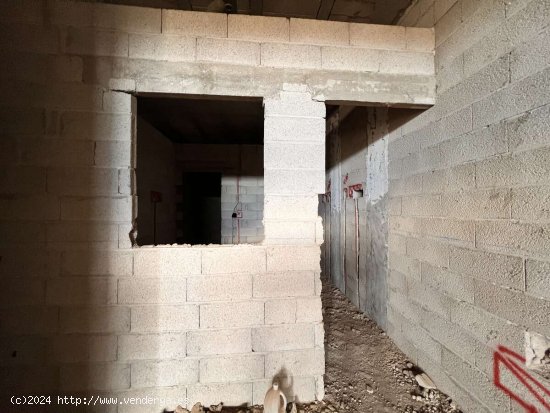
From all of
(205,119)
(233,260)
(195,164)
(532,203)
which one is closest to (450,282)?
(532,203)

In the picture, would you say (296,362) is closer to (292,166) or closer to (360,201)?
(292,166)

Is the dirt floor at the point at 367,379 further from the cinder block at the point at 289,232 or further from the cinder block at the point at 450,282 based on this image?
the cinder block at the point at 289,232

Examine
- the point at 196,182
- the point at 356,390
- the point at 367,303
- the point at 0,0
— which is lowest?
the point at 356,390

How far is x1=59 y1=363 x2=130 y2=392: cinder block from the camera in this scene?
1.89m

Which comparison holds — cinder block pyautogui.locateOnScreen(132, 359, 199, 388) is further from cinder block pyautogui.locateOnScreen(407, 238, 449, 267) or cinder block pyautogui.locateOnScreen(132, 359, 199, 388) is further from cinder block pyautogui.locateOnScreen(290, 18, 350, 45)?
cinder block pyautogui.locateOnScreen(290, 18, 350, 45)

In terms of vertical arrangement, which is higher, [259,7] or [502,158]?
[259,7]

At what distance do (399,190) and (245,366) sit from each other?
2004 mm

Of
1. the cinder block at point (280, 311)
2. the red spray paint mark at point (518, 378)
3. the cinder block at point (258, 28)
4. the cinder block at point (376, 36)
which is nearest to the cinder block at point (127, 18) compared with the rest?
the cinder block at point (258, 28)

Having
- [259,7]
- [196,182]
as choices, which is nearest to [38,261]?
[259,7]

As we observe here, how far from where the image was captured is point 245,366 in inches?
78.4

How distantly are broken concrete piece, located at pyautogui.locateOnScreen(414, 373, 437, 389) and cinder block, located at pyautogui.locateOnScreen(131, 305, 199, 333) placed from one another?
179cm

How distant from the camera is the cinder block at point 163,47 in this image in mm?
1905

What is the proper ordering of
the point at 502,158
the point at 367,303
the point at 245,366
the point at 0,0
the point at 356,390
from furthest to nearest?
the point at 367,303, the point at 356,390, the point at 245,366, the point at 0,0, the point at 502,158

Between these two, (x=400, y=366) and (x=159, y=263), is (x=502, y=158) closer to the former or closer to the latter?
(x=400, y=366)
